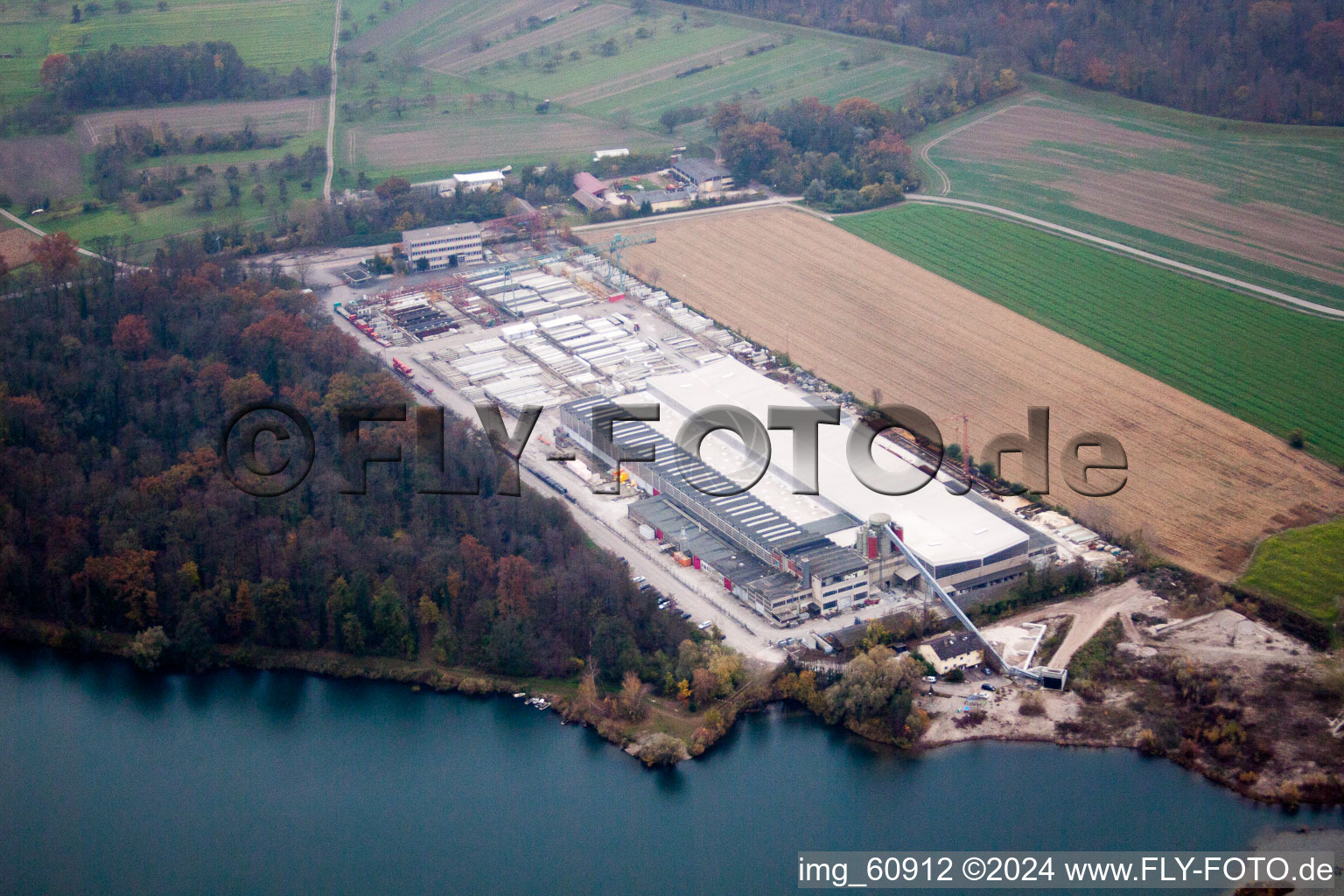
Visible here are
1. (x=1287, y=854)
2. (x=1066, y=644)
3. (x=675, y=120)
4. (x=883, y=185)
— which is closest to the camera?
(x=1287, y=854)

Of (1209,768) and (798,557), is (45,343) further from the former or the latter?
(1209,768)

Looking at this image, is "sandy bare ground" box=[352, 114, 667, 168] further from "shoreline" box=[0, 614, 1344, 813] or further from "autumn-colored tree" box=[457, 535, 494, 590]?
"shoreline" box=[0, 614, 1344, 813]

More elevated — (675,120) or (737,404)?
(675,120)

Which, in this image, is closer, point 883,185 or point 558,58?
point 883,185

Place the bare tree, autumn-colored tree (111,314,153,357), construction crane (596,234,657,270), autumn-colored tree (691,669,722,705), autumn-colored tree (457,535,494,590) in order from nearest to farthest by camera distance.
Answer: autumn-colored tree (691,669,722,705)
autumn-colored tree (457,535,494,590)
autumn-colored tree (111,314,153,357)
the bare tree
construction crane (596,234,657,270)

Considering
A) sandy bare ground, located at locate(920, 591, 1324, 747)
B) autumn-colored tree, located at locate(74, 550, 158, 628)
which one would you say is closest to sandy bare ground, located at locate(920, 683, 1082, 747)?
sandy bare ground, located at locate(920, 591, 1324, 747)

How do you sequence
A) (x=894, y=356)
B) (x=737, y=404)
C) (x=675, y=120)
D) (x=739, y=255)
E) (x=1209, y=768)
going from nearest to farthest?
(x=1209, y=768)
(x=737, y=404)
(x=894, y=356)
(x=739, y=255)
(x=675, y=120)

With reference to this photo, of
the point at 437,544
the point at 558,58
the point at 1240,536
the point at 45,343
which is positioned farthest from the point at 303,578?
the point at 558,58
